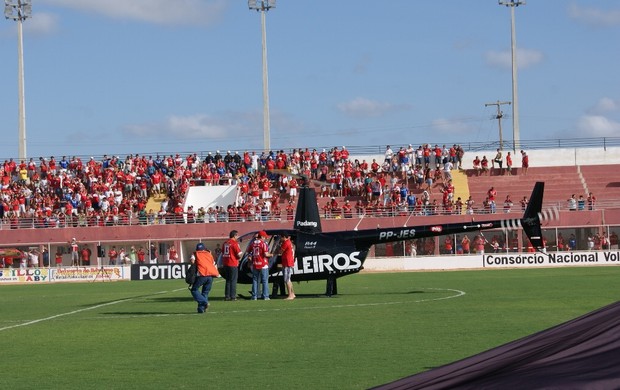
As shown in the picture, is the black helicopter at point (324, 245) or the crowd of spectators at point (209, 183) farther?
the crowd of spectators at point (209, 183)

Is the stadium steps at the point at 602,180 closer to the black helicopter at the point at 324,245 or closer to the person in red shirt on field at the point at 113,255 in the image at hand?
the person in red shirt on field at the point at 113,255

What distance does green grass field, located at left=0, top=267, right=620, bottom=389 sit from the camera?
13.2 metres

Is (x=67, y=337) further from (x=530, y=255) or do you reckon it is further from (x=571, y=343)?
(x=530, y=255)

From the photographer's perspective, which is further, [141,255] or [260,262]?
[141,255]

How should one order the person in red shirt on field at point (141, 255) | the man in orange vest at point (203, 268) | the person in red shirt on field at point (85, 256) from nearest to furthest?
1. the man in orange vest at point (203, 268)
2. the person in red shirt on field at point (85, 256)
3. the person in red shirt on field at point (141, 255)

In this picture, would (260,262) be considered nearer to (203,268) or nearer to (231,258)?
(231,258)

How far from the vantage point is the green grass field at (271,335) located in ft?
43.2

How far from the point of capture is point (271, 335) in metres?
18.3

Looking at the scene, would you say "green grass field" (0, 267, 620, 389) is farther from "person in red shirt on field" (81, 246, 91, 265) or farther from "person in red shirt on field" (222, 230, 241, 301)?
"person in red shirt on field" (81, 246, 91, 265)

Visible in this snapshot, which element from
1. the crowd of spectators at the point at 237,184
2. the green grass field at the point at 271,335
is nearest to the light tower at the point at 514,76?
the crowd of spectators at the point at 237,184

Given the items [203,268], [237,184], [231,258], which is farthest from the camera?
[237,184]

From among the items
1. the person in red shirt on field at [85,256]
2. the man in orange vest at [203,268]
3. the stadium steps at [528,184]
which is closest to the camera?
the man in orange vest at [203,268]

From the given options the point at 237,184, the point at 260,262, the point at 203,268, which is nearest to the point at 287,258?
the point at 260,262

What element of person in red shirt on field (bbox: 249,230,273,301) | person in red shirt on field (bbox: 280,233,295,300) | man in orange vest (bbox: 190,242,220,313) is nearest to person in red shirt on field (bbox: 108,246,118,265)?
person in red shirt on field (bbox: 249,230,273,301)
